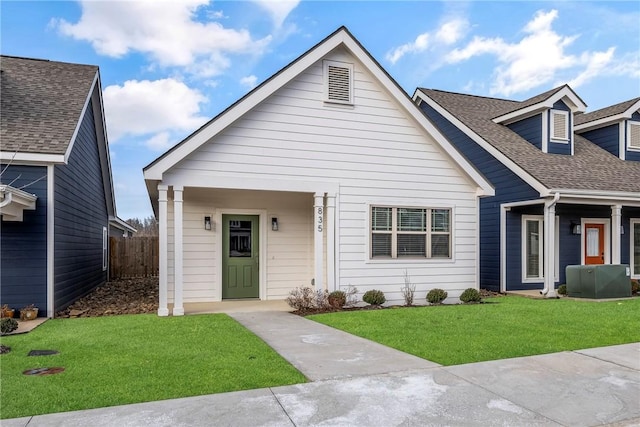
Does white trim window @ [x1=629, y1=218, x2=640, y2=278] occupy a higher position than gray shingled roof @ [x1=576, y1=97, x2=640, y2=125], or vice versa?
gray shingled roof @ [x1=576, y1=97, x2=640, y2=125]

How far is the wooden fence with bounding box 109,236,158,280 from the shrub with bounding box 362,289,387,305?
34.4 ft

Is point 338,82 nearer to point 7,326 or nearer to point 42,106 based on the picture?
point 42,106

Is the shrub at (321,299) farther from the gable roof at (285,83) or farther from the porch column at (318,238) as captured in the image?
the gable roof at (285,83)

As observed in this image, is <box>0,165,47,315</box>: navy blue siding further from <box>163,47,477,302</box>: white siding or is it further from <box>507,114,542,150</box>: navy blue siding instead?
<box>507,114,542,150</box>: navy blue siding

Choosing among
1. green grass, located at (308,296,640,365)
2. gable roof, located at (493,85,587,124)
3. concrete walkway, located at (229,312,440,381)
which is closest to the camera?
concrete walkway, located at (229,312,440,381)

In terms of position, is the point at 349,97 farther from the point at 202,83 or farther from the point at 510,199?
the point at 202,83

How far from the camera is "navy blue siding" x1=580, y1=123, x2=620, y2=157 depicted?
1595 cm

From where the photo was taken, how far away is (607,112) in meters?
16.2

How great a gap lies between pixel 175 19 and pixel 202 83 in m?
6.62

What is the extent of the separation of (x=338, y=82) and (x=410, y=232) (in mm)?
3933

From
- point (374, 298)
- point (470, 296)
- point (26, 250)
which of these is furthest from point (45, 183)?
point (470, 296)

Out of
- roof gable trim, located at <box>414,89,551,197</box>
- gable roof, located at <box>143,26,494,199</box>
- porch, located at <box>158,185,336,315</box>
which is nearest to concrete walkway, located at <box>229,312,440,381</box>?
porch, located at <box>158,185,336,315</box>

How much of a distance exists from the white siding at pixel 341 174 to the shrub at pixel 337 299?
16.2 inches

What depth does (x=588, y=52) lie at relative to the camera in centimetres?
1533
